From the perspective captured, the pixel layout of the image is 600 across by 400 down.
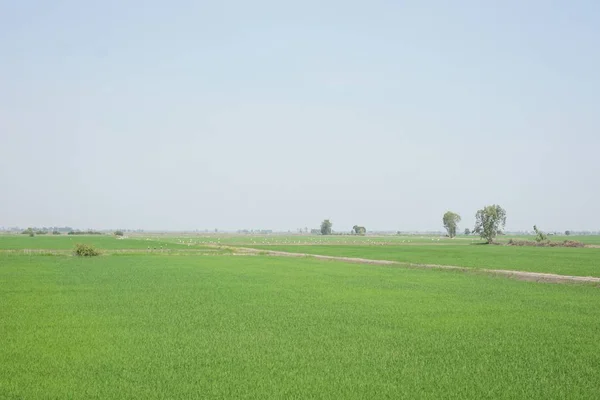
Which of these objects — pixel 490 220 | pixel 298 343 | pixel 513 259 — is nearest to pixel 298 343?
pixel 298 343

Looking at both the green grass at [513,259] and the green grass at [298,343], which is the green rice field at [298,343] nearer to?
the green grass at [298,343]

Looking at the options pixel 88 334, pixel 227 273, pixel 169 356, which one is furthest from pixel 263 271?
pixel 169 356

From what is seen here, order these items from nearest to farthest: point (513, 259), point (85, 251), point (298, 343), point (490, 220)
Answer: point (298, 343), point (513, 259), point (85, 251), point (490, 220)

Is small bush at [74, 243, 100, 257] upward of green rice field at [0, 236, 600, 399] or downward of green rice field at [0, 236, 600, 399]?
upward

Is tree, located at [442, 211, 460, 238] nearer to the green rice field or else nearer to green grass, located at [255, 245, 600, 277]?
green grass, located at [255, 245, 600, 277]

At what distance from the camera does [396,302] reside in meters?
18.8

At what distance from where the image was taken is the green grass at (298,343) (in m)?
8.60

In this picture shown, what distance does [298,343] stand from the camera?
38.8 feet

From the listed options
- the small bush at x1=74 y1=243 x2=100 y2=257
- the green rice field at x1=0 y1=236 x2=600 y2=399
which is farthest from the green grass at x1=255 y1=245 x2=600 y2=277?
the small bush at x1=74 y1=243 x2=100 y2=257

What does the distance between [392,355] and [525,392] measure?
2875 mm

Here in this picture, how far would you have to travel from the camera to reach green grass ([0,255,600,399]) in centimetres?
860

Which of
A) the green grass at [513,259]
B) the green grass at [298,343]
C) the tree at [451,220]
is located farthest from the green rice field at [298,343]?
the tree at [451,220]

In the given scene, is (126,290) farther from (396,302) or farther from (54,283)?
(396,302)

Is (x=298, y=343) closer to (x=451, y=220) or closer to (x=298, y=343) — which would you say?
(x=298, y=343)
